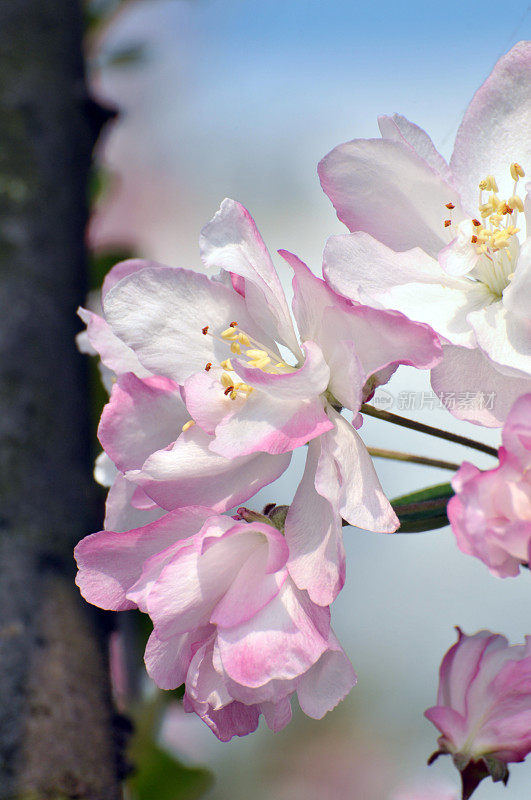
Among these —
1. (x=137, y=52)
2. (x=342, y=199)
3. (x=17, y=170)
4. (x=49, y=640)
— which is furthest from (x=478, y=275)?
(x=137, y=52)

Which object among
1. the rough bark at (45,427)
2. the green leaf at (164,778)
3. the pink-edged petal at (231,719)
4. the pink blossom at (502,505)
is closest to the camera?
the pink blossom at (502,505)

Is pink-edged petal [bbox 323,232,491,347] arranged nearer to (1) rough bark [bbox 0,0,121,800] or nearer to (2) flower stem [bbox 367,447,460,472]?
(2) flower stem [bbox 367,447,460,472]

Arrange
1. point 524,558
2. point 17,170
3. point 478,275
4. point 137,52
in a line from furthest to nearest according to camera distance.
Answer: point 137,52, point 17,170, point 478,275, point 524,558

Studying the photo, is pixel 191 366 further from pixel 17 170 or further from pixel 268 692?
pixel 17 170

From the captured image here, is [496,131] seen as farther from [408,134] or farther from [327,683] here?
[327,683]

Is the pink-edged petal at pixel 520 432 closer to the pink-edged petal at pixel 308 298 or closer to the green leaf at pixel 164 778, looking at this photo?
the pink-edged petal at pixel 308 298

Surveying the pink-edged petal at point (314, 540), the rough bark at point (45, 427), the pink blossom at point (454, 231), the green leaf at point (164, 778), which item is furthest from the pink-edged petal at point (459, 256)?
the green leaf at point (164, 778)
